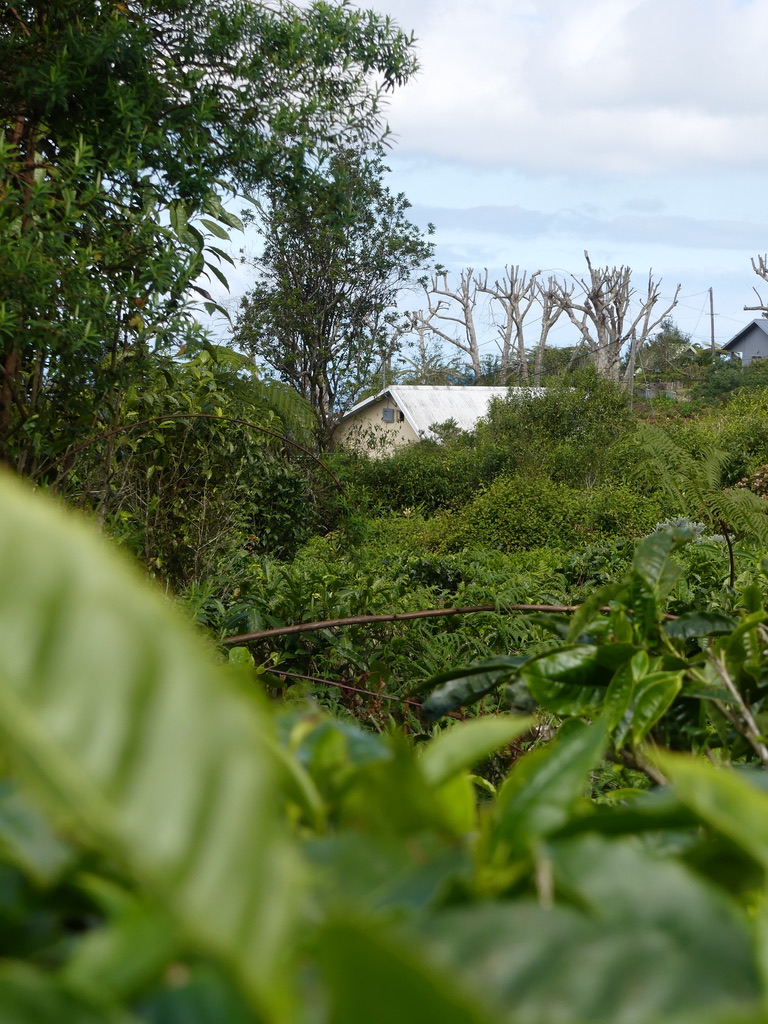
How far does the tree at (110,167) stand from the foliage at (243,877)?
2003 millimetres

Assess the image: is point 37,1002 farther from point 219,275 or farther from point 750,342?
point 750,342

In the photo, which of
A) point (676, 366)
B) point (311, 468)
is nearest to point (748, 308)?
point (676, 366)

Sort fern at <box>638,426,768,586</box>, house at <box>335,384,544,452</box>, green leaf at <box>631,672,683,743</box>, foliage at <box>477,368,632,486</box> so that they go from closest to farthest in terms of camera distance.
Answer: green leaf at <box>631,672,683,743</box>
fern at <box>638,426,768,586</box>
foliage at <box>477,368,632,486</box>
house at <box>335,384,544,452</box>

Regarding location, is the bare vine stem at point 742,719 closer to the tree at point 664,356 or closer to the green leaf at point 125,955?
the green leaf at point 125,955

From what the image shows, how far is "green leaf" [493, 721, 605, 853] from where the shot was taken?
0.97ft

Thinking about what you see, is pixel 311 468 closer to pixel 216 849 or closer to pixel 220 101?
pixel 220 101

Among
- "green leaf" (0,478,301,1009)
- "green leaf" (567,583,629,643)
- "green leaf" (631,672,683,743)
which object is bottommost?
"green leaf" (631,672,683,743)

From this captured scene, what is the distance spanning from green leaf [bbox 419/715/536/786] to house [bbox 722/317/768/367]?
1513 inches

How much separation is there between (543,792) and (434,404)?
22.6m

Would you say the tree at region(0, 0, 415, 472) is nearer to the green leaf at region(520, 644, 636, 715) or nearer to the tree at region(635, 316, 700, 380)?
the green leaf at region(520, 644, 636, 715)

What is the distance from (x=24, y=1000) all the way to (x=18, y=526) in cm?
10

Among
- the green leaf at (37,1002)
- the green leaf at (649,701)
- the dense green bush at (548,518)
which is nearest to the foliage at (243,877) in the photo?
the green leaf at (37,1002)

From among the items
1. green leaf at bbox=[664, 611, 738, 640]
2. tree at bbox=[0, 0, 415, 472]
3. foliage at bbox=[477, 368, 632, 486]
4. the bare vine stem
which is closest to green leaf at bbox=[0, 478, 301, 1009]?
the bare vine stem

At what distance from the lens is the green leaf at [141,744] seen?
17 centimetres
